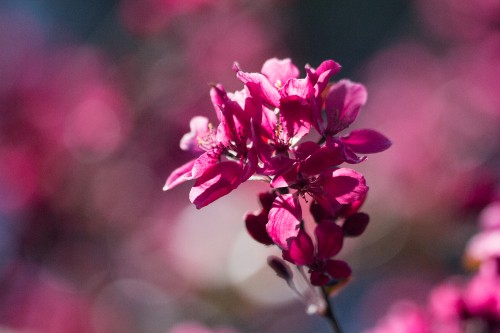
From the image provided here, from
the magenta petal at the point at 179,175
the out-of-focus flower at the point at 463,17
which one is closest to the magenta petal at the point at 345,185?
the magenta petal at the point at 179,175

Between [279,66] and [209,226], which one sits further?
[209,226]

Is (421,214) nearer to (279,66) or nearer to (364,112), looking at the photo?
(364,112)

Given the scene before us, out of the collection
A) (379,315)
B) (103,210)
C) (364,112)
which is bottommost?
(379,315)

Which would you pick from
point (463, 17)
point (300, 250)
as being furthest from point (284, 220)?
point (463, 17)

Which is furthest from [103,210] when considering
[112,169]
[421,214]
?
[421,214]

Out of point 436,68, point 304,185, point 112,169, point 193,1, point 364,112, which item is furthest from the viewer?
point 364,112

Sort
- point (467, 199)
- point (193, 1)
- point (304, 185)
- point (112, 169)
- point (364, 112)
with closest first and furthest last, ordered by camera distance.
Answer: point (304, 185), point (467, 199), point (193, 1), point (112, 169), point (364, 112)

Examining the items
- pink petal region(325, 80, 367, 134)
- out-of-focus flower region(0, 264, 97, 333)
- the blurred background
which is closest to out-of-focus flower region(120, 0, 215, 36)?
the blurred background
